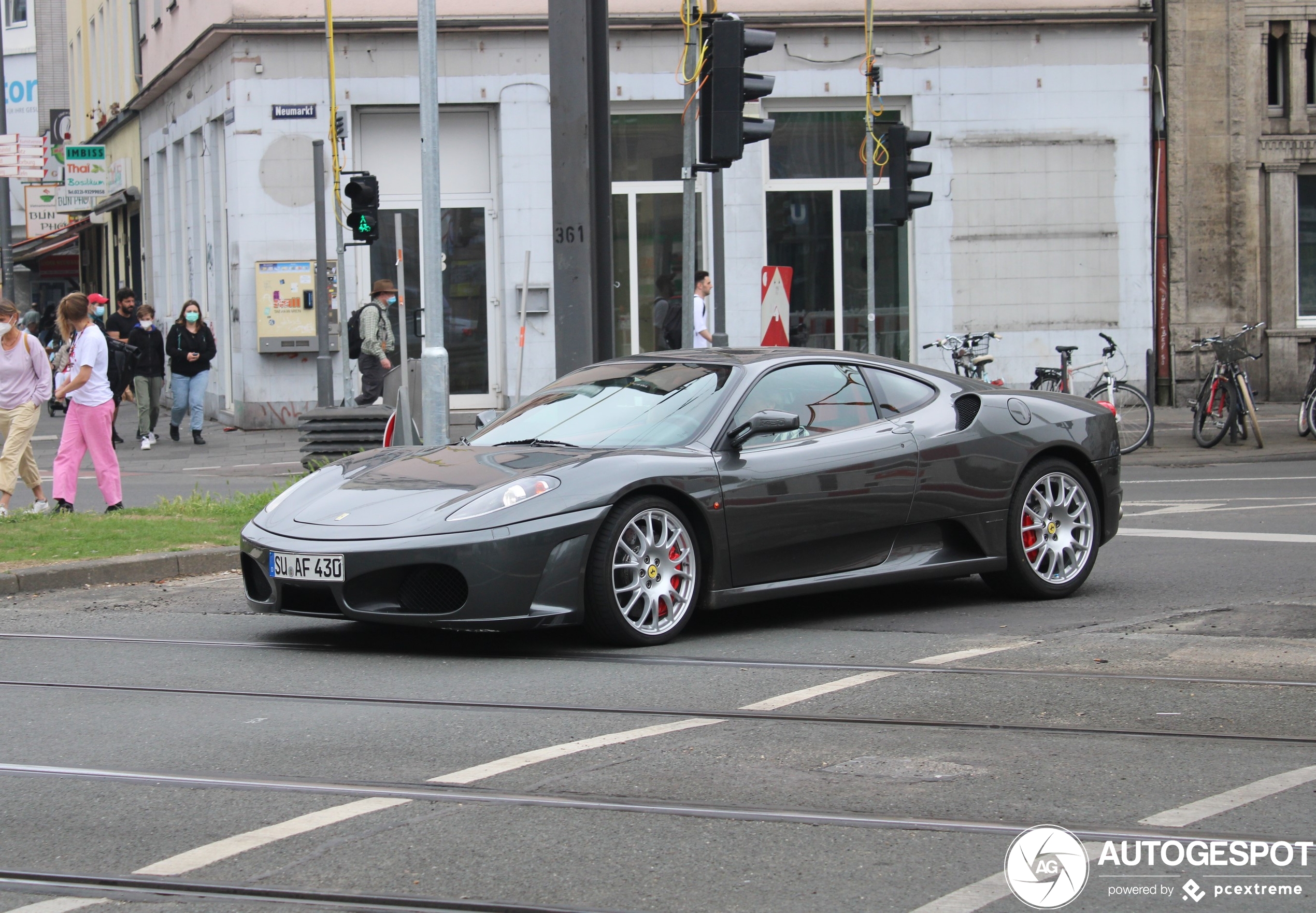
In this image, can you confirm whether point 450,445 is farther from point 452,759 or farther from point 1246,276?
point 1246,276

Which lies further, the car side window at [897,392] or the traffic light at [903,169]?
the traffic light at [903,169]

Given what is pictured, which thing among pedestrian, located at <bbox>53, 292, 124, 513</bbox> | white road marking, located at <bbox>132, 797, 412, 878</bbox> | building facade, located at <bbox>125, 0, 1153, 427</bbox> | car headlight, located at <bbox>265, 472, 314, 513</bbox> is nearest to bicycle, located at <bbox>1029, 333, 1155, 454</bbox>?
building facade, located at <bbox>125, 0, 1153, 427</bbox>

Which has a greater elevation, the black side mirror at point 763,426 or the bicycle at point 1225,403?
the black side mirror at point 763,426

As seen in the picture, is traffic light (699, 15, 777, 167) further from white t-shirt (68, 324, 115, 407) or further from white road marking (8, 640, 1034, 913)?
white road marking (8, 640, 1034, 913)

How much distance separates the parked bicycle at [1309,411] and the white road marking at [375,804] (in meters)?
13.9

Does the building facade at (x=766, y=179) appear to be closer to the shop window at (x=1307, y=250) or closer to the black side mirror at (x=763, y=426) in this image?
the shop window at (x=1307, y=250)

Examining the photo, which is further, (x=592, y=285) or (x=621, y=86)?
(x=621, y=86)

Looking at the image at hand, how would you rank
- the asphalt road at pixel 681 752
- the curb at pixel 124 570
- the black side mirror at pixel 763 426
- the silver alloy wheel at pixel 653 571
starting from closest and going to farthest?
the asphalt road at pixel 681 752 → the silver alloy wheel at pixel 653 571 → the black side mirror at pixel 763 426 → the curb at pixel 124 570

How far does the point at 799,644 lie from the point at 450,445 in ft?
6.51

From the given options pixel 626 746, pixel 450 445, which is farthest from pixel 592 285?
pixel 626 746

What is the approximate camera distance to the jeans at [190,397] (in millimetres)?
21641

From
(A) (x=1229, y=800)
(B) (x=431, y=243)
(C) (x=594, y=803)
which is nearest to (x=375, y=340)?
(B) (x=431, y=243)

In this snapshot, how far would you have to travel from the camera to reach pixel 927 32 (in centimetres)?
2358

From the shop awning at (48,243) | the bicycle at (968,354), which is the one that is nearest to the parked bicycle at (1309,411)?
the bicycle at (968,354)
